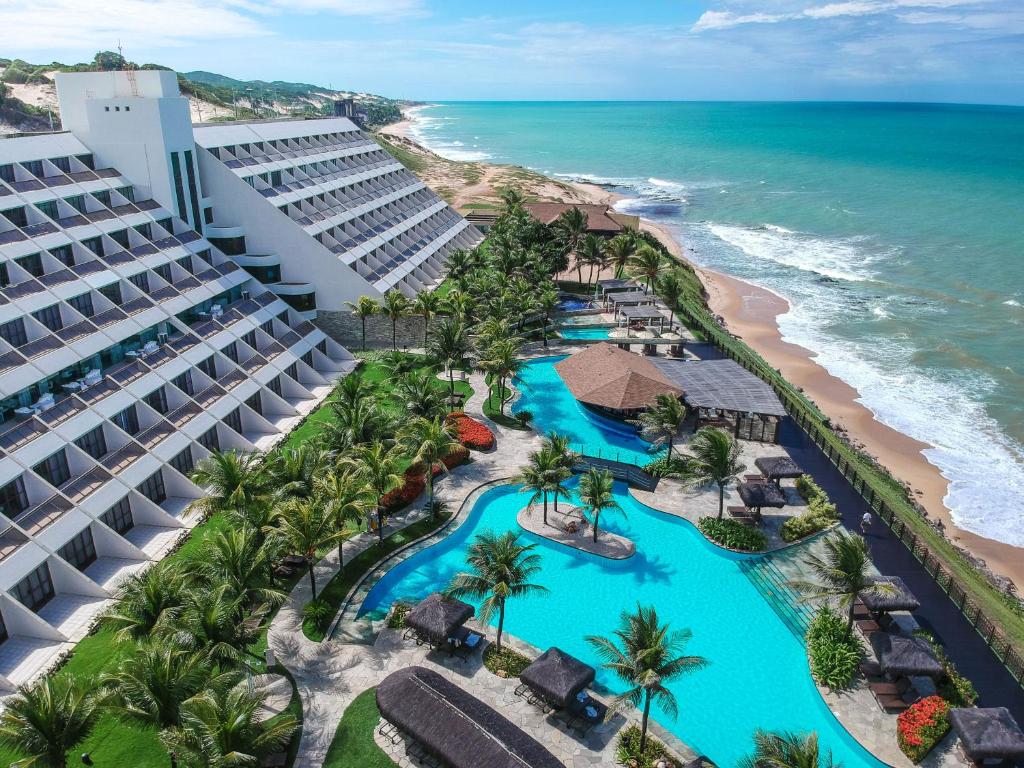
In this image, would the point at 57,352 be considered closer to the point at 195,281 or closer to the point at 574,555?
the point at 195,281

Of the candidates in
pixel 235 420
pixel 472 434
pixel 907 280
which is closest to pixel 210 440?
pixel 235 420

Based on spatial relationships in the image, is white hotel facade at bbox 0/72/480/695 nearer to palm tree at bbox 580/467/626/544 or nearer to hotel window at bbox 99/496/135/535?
hotel window at bbox 99/496/135/535

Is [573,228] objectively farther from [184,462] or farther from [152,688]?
[152,688]

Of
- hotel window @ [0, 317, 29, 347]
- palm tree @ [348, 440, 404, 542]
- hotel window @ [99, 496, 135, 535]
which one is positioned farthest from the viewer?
hotel window @ [0, 317, 29, 347]

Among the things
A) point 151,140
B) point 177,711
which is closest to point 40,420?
point 177,711

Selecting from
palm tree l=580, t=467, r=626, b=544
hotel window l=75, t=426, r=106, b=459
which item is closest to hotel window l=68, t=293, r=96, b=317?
hotel window l=75, t=426, r=106, b=459
